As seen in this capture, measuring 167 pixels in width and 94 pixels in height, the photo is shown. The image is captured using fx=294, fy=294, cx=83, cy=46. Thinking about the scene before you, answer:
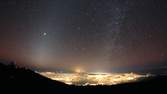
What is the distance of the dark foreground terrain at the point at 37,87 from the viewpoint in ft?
283

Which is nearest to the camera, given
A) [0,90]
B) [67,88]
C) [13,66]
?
[0,90]

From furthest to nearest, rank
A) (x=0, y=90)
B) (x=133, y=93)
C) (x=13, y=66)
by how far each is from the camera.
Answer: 1. (x=13, y=66)
2. (x=133, y=93)
3. (x=0, y=90)

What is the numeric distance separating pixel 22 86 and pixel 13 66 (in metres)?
24.1

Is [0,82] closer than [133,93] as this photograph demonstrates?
Yes

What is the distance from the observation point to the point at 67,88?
101m

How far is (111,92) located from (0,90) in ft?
121

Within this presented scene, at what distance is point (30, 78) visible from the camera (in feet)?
339

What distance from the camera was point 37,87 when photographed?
9394cm

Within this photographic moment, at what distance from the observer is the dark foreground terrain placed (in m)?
86.1

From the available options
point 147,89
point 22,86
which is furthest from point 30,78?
point 147,89

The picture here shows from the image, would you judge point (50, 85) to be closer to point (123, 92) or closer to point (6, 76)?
point (6, 76)

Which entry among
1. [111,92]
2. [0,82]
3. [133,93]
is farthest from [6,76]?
[133,93]

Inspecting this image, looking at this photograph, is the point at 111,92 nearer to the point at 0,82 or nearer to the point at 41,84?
the point at 41,84

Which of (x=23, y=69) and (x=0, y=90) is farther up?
(x=23, y=69)
